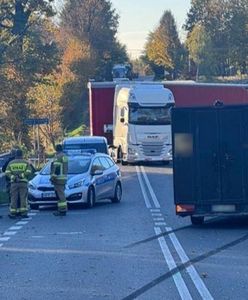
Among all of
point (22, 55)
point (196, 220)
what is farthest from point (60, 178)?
point (22, 55)

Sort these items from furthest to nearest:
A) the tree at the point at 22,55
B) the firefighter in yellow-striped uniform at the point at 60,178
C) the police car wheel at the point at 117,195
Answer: the tree at the point at 22,55
the police car wheel at the point at 117,195
the firefighter in yellow-striped uniform at the point at 60,178

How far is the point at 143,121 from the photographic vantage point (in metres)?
47.5

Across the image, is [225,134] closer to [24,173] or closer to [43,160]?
[24,173]

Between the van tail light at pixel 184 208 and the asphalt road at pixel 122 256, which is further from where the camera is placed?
the van tail light at pixel 184 208

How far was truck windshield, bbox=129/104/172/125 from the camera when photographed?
47.1 m

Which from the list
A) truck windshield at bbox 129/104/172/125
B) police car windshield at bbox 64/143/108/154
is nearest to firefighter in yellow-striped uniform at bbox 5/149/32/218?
police car windshield at bbox 64/143/108/154

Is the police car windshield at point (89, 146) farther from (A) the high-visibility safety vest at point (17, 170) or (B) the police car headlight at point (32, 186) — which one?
(A) the high-visibility safety vest at point (17, 170)

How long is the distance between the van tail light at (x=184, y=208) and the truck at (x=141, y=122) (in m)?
25.2

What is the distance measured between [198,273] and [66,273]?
1.79 metres

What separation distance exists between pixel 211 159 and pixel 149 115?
26175mm

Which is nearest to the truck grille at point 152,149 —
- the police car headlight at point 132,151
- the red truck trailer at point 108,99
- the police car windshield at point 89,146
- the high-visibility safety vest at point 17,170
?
the police car headlight at point 132,151

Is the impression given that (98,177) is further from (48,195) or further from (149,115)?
(149,115)

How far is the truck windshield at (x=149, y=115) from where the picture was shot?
47062mm

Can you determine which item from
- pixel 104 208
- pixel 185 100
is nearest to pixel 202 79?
pixel 185 100
